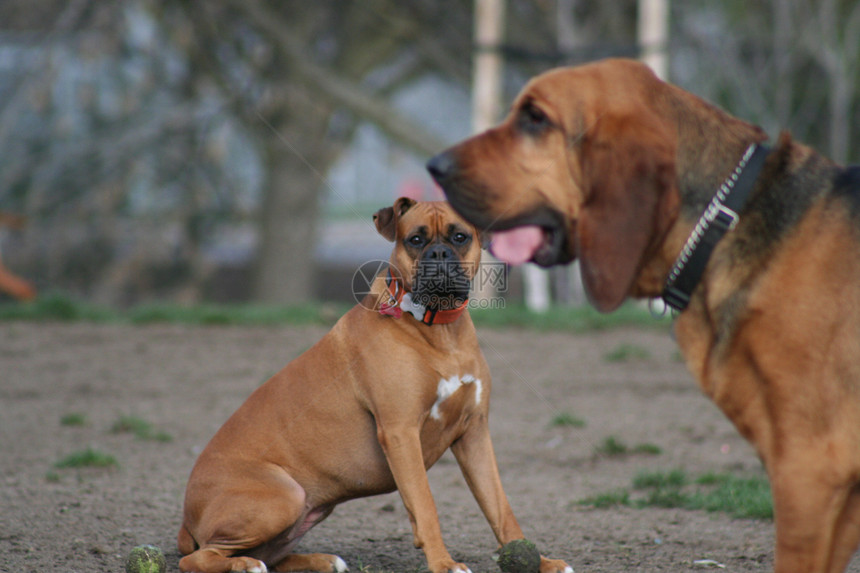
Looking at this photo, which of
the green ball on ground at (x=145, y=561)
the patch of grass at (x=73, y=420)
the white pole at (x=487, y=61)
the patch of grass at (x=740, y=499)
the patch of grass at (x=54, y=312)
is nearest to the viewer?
the green ball on ground at (x=145, y=561)

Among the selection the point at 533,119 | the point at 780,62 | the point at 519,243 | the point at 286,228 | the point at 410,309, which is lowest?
the point at 410,309

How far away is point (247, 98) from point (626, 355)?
7.23 meters

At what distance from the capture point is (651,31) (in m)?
12.3

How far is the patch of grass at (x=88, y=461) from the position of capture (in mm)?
6055

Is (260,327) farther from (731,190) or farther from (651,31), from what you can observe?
(731,190)

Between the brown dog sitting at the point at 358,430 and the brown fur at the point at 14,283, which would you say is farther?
the brown fur at the point at 14,283

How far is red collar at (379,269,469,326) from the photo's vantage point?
429cm

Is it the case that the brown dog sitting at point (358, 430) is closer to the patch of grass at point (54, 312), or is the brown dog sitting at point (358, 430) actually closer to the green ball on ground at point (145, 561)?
the green ball on ground at point (145, 561)

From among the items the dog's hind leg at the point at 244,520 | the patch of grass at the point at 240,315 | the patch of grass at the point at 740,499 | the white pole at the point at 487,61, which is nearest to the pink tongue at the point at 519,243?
the dog's hind leg at the point at 244,520

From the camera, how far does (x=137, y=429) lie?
6988mm

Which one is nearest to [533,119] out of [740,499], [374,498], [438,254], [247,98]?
[438,254]

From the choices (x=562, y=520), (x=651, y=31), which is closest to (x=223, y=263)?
(x=651, y=31)

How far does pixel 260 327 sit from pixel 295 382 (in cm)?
652

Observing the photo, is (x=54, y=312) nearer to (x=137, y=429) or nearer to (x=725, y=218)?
(x=137, y=429)
